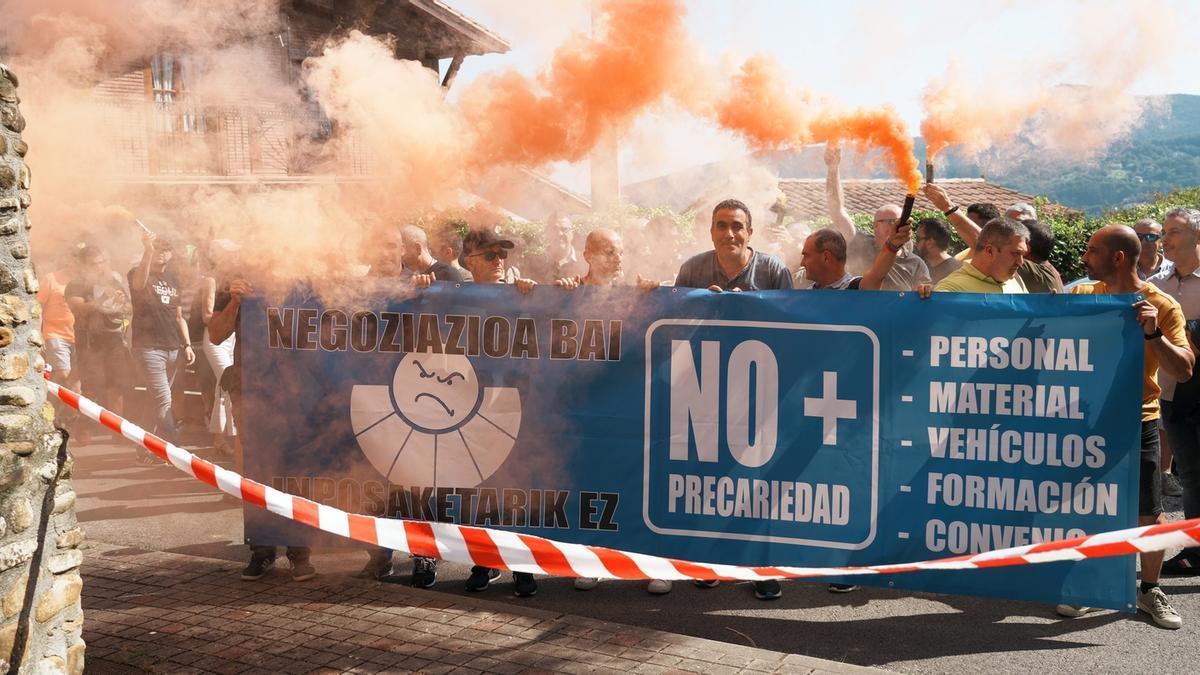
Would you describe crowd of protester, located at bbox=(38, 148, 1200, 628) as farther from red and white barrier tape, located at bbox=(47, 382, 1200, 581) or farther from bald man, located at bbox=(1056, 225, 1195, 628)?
red and white barrier tape, located at bbox=(47, 382, 1200, 581)

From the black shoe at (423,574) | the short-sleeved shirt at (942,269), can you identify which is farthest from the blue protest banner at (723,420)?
the short-sleeved shirt at (942,269)

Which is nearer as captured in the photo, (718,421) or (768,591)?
(718,421)

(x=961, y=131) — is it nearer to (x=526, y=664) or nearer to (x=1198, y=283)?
(x=1198, y=283)

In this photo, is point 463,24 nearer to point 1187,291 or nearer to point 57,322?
point 57,322

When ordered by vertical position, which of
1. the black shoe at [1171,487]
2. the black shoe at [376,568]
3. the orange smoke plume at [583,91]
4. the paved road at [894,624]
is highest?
the orange smoke plume at [583,91]

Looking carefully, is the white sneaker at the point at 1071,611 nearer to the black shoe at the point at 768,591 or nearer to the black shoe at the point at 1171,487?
the black shoe at the point at 768,591

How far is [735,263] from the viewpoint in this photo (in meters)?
5.54

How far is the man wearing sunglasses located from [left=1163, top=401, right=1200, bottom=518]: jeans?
1.68 metres

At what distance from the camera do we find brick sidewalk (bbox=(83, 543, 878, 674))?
13.6 ft

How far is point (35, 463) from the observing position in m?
3.52

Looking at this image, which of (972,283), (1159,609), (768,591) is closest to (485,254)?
(768,591)

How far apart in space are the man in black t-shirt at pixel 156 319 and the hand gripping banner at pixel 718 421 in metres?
4.24

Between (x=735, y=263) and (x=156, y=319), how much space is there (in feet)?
19.7

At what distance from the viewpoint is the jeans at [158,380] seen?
9000mm
